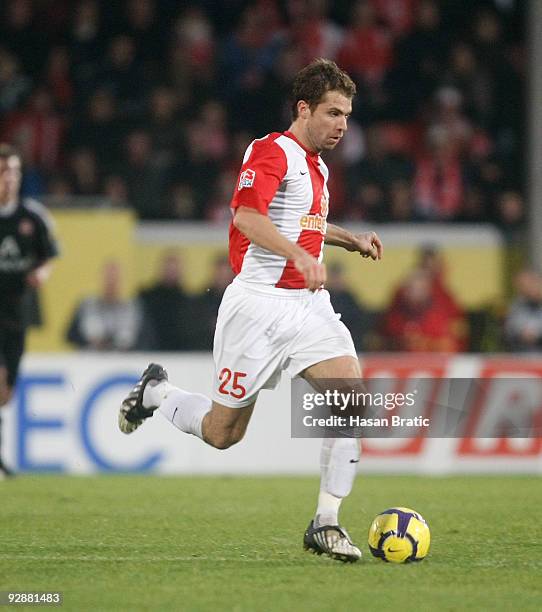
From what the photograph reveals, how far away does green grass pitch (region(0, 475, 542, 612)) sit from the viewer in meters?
5.05

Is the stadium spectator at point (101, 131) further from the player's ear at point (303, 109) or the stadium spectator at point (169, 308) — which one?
the player's ear at point (303, 109)

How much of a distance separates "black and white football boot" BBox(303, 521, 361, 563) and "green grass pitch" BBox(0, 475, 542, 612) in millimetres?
59

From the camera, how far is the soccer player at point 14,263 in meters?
10.2

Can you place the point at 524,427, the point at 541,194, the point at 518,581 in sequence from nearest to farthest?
1. the point at 518,581
2. the point at 524,427
3. the point at 541,194

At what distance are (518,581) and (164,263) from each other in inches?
338

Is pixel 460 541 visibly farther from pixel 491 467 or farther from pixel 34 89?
pixel 34 89

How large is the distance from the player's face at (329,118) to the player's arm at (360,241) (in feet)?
1.94

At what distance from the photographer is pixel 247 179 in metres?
5.97

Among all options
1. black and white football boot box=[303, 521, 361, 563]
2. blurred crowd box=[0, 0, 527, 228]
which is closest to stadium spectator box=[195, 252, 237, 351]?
blurred crowd box=[0, 0, 527, 228]

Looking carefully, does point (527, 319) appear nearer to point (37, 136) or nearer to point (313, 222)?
point (37, 136)

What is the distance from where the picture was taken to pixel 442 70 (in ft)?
52.7

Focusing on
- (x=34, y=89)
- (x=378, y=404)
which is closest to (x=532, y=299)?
(x=378, y=404)

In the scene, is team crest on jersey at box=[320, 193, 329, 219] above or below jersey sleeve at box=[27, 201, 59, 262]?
above

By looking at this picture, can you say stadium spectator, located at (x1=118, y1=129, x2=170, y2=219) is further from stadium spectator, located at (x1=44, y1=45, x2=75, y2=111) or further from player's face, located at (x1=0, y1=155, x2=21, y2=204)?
player's face, located at (x1=0, y1=155, x2=21, y2=204)
